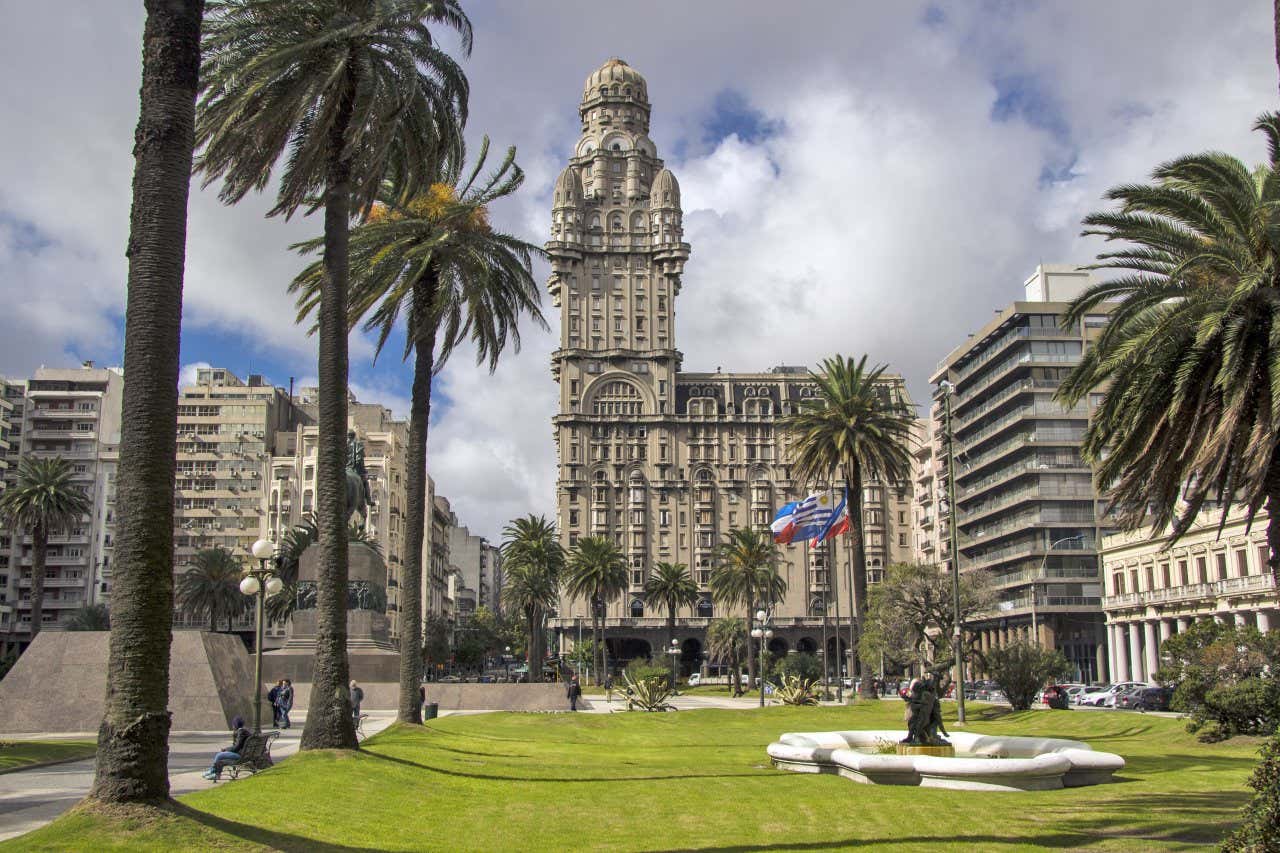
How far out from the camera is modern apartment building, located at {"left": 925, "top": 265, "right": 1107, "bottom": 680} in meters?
94.6

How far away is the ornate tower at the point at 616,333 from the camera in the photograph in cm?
13800

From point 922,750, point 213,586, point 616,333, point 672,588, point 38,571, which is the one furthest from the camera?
point 616,333

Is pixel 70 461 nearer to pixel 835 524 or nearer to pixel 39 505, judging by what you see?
pixel 39 505

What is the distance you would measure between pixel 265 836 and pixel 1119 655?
83.8 m

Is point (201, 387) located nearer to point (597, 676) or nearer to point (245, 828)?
point (597, 676)

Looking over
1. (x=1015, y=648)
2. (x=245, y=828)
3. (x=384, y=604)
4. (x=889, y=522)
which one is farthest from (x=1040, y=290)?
(x=245, y=828)

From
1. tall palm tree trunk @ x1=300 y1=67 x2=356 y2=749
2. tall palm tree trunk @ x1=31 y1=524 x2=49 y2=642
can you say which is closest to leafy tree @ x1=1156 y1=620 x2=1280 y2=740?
tall palm tree trunk @ x1=300 y1=67 x2=356 y2=749

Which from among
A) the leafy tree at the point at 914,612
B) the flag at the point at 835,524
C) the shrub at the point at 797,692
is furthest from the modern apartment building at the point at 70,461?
the leafy tree at the point at 914,612

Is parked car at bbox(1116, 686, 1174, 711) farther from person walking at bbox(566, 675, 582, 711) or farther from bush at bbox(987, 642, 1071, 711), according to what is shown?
person walking at bbox(566, 675, 582, 711)

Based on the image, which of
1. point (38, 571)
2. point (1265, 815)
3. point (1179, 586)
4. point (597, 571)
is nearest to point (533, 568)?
point (597, 571)

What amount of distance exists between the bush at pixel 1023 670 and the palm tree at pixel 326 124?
3052 centimetres

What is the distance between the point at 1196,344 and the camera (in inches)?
845

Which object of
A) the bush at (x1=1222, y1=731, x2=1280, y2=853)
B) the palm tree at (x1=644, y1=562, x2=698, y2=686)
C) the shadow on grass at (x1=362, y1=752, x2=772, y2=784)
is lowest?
the shadow on grass at (x1=362, y1=752, x2=772, y2=784)

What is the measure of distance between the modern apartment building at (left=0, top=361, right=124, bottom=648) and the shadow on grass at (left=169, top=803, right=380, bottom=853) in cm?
11534
